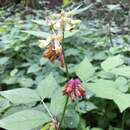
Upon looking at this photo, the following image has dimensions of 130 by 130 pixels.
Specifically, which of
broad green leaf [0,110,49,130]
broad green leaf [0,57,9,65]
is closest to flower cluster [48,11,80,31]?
broad green leaf [0,110,49,130]

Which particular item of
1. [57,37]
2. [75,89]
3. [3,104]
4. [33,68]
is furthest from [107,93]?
[33,68]

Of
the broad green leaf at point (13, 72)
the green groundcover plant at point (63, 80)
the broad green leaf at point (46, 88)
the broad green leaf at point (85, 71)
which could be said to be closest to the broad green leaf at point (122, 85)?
the green groundcover plant at point (63, 80)

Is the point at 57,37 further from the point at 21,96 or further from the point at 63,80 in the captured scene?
the point at 63,80

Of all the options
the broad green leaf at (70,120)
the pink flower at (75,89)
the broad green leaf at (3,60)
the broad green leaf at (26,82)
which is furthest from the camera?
the broad green leaf at (3,60)

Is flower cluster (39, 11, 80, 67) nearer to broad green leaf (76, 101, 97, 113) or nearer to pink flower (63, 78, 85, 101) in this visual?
pink flower (63, 78, 85, 101)

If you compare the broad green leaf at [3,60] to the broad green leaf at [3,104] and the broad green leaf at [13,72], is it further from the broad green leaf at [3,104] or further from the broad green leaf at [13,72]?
the broad green leaf at [3,104]

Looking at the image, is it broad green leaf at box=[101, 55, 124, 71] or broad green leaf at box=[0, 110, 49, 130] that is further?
broad green leaf at box=[101, 55, 124, 71]

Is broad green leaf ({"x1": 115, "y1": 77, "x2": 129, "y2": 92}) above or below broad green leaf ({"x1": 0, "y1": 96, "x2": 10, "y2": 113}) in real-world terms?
above

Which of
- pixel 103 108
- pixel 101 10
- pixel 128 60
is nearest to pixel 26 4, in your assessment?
pixel 101 10
